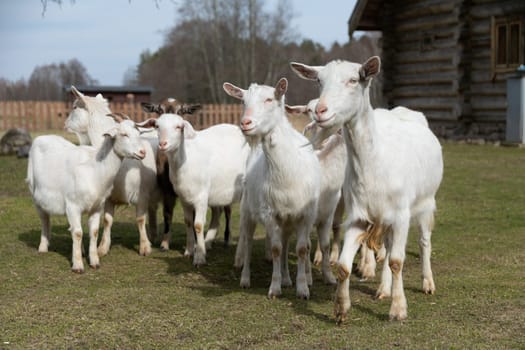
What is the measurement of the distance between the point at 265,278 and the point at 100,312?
2.10 m

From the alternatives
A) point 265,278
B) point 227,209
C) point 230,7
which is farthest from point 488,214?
point 230,7

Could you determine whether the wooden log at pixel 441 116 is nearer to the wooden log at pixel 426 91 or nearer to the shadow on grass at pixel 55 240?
the wooden log at pixel 426 91

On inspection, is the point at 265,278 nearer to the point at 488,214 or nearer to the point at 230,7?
the point at 488,214

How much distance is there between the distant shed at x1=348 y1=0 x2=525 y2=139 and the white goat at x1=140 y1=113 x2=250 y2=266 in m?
13.5

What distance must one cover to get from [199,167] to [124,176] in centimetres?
99

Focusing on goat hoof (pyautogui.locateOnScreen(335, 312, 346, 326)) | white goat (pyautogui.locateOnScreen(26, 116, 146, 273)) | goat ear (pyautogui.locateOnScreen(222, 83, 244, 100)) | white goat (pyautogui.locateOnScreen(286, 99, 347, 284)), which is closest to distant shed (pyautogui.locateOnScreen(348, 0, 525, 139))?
white goat (pyautogui.locateOnScreen(286, 99, 347, 284))

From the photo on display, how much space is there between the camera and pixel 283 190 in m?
6.35

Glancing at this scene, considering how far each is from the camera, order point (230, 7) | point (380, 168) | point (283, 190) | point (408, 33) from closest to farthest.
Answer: point (380, 168), point (283, 190), point (408, 33), point (230, 7)

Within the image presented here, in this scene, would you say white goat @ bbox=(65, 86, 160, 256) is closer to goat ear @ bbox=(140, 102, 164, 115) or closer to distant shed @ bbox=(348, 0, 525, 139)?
goat ear @ bbox=(140, 102, 164, 115)

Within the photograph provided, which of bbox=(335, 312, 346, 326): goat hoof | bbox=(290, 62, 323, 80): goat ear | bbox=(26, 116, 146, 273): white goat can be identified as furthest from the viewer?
bbox=(26, 116, 146, 273): white goat

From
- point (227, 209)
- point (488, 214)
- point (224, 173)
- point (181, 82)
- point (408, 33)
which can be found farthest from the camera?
point (181, 82)

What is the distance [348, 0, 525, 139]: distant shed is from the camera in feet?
67.5

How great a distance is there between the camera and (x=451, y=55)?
22.2 metres

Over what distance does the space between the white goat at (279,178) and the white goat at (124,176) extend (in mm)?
2311
